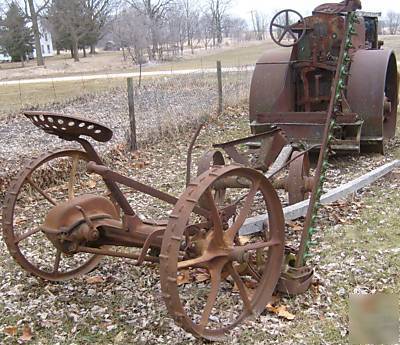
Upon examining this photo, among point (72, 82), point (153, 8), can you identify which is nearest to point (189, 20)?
point (153, 8)

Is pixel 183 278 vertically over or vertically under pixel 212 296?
under

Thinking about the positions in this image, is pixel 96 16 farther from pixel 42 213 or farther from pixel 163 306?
pixel 163 306

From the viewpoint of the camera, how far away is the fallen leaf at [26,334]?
11.0 feet

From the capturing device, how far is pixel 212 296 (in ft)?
10.1

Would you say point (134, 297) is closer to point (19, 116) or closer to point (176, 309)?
point (176, 309)

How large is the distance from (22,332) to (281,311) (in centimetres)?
167

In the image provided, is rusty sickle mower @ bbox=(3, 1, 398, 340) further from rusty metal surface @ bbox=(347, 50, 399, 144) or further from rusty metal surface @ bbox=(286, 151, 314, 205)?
rusty metal surface @ bbox=(347, 50, 399, 144)

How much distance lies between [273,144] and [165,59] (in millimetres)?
33500

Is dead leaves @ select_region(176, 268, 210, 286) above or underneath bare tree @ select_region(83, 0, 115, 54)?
underneath

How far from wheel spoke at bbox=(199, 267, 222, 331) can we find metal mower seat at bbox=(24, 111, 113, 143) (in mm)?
1171

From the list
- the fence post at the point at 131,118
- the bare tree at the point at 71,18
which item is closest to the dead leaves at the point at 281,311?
the fence post at the point at 131,118

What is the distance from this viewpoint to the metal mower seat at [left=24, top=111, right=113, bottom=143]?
3246 millimetres

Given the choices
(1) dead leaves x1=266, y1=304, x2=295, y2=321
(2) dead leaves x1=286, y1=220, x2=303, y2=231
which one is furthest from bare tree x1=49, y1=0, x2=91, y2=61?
(1) dead leaves x1=266, y1=304, x2=295, y2=321

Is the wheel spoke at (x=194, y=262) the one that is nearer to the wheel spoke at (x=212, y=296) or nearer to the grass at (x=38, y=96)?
the wheel spoke at (x=212, y=296)
